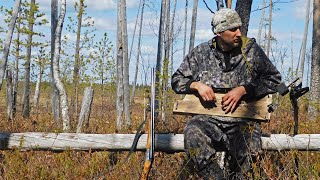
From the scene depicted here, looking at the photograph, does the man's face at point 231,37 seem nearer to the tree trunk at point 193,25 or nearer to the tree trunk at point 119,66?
the tree trunk at point 119,66

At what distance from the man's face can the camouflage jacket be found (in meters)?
0.09

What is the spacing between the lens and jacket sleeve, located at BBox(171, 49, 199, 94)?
180 inches

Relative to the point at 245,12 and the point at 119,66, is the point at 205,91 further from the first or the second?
the point at 119,66

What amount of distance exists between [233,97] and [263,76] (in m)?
0.46

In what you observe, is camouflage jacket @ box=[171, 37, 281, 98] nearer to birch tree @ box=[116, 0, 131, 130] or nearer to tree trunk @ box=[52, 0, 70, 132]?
tree trunk @ box=[52, 0, 70, 132]

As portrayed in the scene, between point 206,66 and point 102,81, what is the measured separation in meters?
19.6

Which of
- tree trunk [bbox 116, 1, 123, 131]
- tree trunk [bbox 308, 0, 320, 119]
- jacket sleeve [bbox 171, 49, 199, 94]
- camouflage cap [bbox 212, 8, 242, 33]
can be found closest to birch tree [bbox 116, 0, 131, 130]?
tree trunk [bbox 116, 1, 123, 131]

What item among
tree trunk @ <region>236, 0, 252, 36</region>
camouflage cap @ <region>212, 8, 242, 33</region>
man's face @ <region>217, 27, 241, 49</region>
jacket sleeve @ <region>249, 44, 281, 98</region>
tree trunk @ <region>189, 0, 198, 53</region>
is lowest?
jacket sleeve @ <region>249, 44, 281, 98</region>

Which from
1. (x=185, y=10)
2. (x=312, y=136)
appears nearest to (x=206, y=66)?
(x=312, y=136)

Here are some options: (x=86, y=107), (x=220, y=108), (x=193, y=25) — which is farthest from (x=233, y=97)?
(x=193, y=25)

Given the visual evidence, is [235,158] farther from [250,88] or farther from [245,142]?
[250,88]

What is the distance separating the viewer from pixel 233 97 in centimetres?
426

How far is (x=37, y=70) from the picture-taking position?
24.8 meters

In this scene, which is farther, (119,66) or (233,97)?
(119,66)
